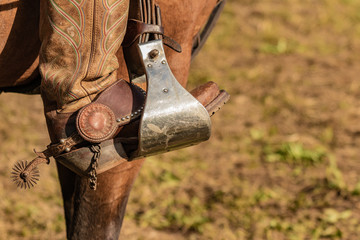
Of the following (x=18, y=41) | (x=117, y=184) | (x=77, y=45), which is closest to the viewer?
(x=77, y=45)

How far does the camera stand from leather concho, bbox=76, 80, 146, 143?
145 centimetres

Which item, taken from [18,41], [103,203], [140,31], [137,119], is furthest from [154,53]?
[103,203]

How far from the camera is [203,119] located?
5.04ft

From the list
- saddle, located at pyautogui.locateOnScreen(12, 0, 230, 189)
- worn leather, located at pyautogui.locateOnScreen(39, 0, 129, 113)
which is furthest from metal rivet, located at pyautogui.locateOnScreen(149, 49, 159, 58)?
worn leather, located at pyautogui.locateOnScreen(39, 0, 129, 113)

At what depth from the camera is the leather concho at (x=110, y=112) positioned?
1.45 m

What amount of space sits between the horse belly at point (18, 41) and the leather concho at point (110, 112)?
0.35m

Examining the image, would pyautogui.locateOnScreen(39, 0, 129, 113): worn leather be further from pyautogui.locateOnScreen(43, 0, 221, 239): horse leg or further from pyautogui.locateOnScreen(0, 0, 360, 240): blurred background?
pyautogui.locateOnScreen(0, 0, 360, 240): blurred background

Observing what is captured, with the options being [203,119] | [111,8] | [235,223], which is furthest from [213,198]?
[111,8]

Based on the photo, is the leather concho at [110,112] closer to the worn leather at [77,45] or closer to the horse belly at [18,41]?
the worn leather at [77,45]

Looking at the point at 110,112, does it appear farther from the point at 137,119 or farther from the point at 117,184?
the point at 117,184

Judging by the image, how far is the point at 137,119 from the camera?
1.53m

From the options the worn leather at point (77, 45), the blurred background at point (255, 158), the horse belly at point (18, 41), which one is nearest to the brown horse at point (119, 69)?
the horse belly at point (18, 41)

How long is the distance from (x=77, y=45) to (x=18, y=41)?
28 centimetres

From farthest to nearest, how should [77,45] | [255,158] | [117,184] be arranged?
[255,158]
[117,184]
[77,45]
